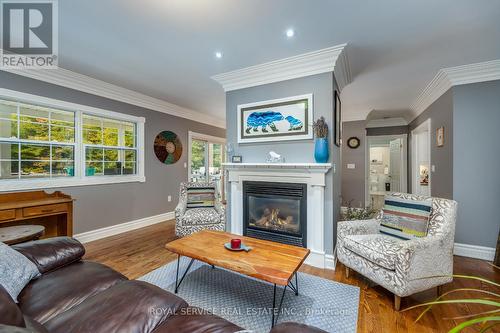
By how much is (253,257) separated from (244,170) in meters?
1.57

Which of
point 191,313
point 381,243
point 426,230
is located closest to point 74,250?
point 191,313

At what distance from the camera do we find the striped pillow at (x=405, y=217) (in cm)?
224

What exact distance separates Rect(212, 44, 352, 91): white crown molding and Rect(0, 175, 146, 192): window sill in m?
2.38

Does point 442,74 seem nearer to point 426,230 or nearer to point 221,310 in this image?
point 426,230

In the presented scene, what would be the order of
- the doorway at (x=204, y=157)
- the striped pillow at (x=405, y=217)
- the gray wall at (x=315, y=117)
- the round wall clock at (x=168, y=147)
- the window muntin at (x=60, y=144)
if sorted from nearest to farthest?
the striped pillow at (x=405, y=217) → the gray wall at (x=315, y=117) → the window muntin at (x=60, y=144) → the round wall clock at (x=168, y=147) → the doorway at (x=204, y=157)

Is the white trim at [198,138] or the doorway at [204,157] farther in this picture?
the doorway at [204,157]

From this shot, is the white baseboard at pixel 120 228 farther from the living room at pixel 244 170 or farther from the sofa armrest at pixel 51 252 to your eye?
the sofa armrest at pixel 51 252

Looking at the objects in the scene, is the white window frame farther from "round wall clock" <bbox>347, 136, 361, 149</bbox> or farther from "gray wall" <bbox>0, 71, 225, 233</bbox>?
"round wall clock" <bbox>347, 136, 361, 149</bbox>

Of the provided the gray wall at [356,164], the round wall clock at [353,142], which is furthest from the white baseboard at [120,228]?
the round wall clock at [353,142]

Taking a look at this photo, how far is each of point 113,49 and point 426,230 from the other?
382cm

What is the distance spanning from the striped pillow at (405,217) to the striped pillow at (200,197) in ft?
7.96

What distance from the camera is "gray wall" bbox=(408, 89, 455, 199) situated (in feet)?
10.6

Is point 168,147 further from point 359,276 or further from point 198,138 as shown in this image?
point 359,276

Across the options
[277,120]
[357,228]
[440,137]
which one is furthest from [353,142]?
[357,228]
